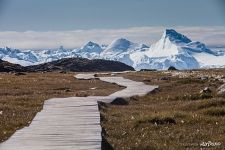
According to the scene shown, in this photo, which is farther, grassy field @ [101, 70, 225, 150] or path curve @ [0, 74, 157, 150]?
grassy field @ [101, 70, 225, 150]

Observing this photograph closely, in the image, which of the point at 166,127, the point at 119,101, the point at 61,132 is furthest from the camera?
the point at 119,101

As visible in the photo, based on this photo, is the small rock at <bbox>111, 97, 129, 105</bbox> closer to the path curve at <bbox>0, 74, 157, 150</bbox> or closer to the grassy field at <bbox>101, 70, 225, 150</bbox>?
the grassy field at <bbox>101, 70, 225, 150</bbox>

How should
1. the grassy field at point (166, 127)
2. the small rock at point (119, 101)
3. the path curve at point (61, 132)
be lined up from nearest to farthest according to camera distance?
the path curve at point (61, 132)
the grassy field at point (166, 127)
the small rock at point (119, 101)

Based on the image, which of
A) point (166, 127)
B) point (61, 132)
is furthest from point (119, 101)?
point (61, 132)

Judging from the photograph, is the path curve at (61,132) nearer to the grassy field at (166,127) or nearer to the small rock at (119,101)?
the grassy field at (166,127)

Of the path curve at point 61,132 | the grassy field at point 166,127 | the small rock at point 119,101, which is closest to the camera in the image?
the path curve at point 61,132

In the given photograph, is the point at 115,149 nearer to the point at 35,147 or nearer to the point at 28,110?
the point at 35,147

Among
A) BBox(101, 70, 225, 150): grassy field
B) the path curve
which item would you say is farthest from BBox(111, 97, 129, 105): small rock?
the path curve

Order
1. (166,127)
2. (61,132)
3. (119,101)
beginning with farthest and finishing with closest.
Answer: (119,101)
(166,127)
(61,132)

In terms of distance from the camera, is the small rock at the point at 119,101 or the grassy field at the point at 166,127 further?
the small rock at the point at 119,101

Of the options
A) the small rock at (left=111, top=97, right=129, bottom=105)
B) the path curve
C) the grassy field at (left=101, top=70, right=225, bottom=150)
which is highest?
the path curve

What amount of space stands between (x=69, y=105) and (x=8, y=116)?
12.7 ft

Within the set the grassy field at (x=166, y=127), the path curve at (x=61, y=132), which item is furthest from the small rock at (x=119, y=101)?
the path curve at (x=61, y=132)

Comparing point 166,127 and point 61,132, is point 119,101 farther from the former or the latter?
point 61,132
